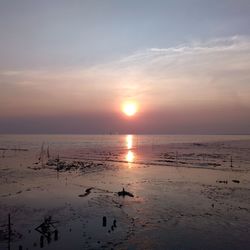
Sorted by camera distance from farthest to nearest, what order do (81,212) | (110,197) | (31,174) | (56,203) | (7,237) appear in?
(31,174) → (110,197) → (56,203) → (81,212) → (7,237)

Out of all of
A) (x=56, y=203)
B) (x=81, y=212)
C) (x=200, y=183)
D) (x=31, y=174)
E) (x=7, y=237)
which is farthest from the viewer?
(x=31, y=174)

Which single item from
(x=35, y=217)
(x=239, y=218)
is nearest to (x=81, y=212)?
(x=35, y=217)

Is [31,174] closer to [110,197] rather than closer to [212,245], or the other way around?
[110,197]

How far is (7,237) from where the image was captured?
27125 mm

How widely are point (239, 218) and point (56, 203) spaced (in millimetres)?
22151

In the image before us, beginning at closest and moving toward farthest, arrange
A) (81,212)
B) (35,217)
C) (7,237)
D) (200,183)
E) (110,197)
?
1. (7,237)
2. (35,217)
3. (81,212)
4. (110,197)
5. (200,183)

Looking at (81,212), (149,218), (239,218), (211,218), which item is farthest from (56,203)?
(239,218)

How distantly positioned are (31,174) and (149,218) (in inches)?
1627

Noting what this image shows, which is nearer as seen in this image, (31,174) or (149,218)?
(149,218)

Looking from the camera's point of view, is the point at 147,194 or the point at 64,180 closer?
the point at 147,194

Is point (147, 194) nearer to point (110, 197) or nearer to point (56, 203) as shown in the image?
point (110, 197)

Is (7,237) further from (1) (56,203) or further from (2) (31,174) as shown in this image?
(2) (31,174)

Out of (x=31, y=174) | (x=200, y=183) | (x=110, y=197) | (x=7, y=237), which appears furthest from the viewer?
(x=31, y=174)

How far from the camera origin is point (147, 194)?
4747 centimetres
